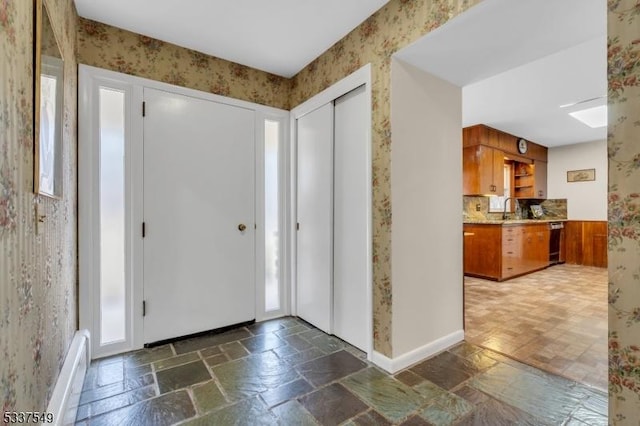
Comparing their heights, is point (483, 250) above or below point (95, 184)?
below

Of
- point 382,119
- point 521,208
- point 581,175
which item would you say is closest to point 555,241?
point 521,208

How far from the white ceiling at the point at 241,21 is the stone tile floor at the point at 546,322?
262 centimetres

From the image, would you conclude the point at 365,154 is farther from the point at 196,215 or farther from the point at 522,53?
the point at 196,215

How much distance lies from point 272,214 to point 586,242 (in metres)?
6.30

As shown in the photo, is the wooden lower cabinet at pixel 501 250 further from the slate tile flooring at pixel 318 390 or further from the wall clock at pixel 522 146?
the slate tile flooring at pixel 318 390

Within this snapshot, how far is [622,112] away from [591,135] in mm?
5693

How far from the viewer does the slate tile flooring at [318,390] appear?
5.20 feet

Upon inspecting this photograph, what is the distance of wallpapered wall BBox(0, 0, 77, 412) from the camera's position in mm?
846

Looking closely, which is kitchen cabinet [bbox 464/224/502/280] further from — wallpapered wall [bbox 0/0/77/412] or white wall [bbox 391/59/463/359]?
wallpapered wall [bbox 0/0/77/412]

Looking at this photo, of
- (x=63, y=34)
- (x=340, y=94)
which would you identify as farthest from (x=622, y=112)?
(x=63, y=34)

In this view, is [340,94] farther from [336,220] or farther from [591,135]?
[591,135]

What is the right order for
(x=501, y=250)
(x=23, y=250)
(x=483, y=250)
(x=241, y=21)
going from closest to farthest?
(x=23, y=250)
(x=241, y=21)
(x=501, y=250)
(x=483, y=250)

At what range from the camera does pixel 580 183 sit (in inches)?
238

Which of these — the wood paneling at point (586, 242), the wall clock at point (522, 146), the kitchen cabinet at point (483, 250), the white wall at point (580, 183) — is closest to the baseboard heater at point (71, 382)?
the kitchen cabinet at point (483, 250)
